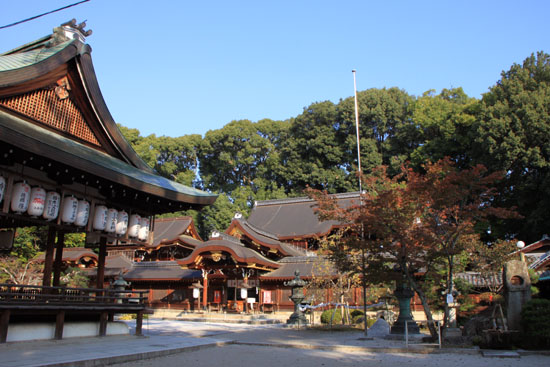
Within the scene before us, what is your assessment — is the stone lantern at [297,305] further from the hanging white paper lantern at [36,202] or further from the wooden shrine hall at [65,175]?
the hanging white paper lantern at [36,202]

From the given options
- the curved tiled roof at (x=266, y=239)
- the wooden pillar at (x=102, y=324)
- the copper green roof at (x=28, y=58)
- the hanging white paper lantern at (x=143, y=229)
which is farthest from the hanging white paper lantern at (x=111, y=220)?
the curved tiled roof at (x=266, y=239)

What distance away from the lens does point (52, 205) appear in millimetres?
12664

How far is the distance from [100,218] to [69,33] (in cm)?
666

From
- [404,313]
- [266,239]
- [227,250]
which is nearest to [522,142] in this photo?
[266,239]

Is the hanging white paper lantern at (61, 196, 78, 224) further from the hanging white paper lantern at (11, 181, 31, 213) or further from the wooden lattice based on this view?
the wooden lattice

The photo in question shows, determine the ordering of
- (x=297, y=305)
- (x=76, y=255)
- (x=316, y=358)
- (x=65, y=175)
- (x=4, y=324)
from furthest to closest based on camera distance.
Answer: (x=76, y=255)
(x=297, y=305)
(x=65, y=175)
(x=316, y=358)
(x=4, y=324)

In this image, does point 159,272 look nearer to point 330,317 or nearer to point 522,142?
point 330,317

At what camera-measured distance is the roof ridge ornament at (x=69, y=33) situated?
1534 cm

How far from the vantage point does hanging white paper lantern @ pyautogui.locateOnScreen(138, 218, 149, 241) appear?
16048mm

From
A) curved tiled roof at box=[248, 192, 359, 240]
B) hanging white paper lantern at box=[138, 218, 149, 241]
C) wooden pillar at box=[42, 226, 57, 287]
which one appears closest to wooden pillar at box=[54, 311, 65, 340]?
wooden pillar at box=[42, 226, 57, 287]

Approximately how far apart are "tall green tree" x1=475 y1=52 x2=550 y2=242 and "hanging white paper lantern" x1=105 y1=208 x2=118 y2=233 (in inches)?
1123

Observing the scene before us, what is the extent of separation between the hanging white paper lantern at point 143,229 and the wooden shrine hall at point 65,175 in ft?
0.12

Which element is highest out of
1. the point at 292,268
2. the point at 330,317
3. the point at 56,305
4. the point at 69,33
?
the point at 69,33

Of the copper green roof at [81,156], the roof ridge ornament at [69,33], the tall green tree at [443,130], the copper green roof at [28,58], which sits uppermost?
the tall green tree at [443,130]
